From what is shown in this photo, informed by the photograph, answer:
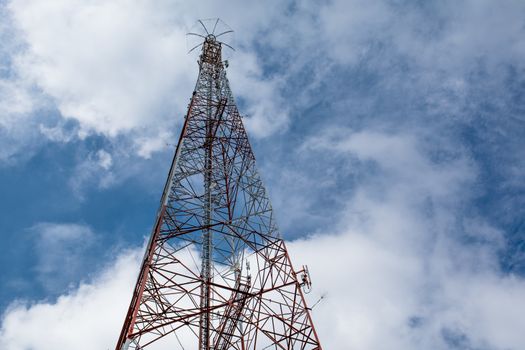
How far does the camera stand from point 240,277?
55.9 ft

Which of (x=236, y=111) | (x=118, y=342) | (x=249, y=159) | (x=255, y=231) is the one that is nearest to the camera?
(x=118, y=342)

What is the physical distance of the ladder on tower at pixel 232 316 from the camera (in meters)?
15.8

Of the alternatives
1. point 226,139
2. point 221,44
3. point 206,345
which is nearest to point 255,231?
point 206,345

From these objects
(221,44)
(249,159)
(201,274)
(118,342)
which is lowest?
(118,342)

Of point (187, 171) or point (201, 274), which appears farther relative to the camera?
point (187, 171)

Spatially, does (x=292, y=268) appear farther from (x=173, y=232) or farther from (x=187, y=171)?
(x=187, y=171)

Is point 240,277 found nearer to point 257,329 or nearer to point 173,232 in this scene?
point 257,329

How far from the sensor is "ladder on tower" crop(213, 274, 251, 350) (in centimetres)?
1585

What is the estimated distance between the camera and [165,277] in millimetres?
15977

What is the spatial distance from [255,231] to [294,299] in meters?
3.74

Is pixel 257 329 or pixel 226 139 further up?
pixel 226 139

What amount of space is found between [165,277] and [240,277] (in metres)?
2.98

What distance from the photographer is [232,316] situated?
1650 centimetres

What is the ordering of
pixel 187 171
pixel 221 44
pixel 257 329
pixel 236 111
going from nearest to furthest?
pixel 257 329 → pixel 187 171 → pixel 236 111 → pixel 221 44
